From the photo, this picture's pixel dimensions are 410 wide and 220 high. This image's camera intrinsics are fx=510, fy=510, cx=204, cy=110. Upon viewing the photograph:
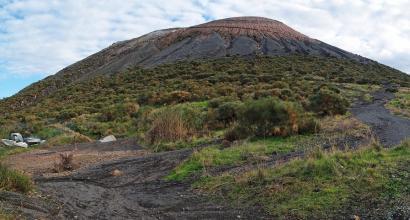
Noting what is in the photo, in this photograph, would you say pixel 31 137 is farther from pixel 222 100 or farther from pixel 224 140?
pixel 224 140

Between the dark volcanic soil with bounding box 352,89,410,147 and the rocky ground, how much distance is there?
33 millimetres

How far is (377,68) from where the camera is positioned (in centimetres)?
6009

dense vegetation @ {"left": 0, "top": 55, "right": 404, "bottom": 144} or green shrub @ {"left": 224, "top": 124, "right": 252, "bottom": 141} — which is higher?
dense vegetation @ {"left": 0, "top": 55, "right": 404, "bottom": 144}

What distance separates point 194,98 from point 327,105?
11.2 meters

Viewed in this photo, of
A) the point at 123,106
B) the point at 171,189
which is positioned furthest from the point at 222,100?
the point at 171,189

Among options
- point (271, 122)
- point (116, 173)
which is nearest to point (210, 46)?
point (271, 122)

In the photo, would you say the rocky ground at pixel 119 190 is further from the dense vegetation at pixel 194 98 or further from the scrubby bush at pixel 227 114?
the scrubby bush at pixel 227 114

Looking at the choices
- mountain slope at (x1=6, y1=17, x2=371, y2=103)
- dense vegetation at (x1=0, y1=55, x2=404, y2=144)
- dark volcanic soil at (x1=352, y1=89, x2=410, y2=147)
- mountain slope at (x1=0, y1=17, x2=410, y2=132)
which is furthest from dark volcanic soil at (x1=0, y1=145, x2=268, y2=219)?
mountain slope at (x1=6, y1=17, x2=371, y2=103)

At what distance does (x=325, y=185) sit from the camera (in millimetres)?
9227

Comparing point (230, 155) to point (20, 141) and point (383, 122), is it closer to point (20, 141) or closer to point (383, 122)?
point (383, 122)

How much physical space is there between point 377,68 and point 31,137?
46.3 m

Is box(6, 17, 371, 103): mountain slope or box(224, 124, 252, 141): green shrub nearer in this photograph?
box(224, 124, 252, 141): green shrub

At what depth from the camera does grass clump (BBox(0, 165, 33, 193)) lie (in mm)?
9031

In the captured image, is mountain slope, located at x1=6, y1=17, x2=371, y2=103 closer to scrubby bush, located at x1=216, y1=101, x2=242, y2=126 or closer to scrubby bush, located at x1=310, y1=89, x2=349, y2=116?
scrubby bush, located at x1=310, y1=89, x2=349, y2=116
